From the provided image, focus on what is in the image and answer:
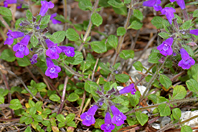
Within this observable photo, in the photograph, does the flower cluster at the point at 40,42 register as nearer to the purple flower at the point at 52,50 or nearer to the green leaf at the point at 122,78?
the purple flower at the point at 52,50

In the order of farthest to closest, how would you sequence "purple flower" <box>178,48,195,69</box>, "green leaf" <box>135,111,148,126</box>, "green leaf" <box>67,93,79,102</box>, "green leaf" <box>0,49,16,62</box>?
"green leaf" <box>0,49,16,62</box> < "green leaf" <box>67,93,79,102</box> < "green leaf" <box>135,111,148,126</box> < "purple flower" <box>178,48,195,69</box>

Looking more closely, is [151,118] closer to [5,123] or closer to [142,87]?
[142,87]

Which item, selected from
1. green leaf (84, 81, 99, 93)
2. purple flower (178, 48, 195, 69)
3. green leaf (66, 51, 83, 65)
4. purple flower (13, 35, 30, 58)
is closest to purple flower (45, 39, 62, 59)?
purple flower (13, 35, 30, 58)

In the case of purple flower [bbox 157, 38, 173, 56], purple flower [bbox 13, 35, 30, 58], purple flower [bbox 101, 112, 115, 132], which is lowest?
purple flower [bbox 101, 112, 115, 132]

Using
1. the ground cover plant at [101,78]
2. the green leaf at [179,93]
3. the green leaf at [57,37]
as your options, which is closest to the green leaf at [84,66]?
the ground cover plant at [101,78]

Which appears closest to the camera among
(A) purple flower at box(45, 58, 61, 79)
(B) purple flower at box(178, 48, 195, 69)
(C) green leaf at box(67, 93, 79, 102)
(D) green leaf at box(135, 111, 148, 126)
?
(B) purple flower at box(178, 48, 195, 69)

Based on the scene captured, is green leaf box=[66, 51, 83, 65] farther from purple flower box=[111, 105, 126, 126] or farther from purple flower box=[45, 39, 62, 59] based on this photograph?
purple flower box=[111, 105, 126, 126]

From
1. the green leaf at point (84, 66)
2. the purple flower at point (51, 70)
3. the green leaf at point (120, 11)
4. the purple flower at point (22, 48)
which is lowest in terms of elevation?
the green leaf at point (84, 66)

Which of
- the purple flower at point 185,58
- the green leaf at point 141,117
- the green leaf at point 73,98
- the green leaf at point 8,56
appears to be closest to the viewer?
the purple flower at point 185,58

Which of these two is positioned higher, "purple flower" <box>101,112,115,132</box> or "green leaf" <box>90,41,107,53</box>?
"green leaf" <box>90,41,107,53</box>

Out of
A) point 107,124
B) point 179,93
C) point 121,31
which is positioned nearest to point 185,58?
point 179,93
